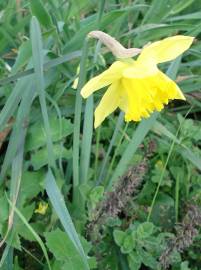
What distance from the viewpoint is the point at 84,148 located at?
130 cm

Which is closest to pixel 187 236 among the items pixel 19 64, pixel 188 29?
pixel 19 64

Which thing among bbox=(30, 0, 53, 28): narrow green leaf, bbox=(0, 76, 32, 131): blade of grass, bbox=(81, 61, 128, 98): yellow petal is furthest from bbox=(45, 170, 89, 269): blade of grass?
bbox=(30, 0, 53, 28): narrow green leaf

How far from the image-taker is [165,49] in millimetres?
1013

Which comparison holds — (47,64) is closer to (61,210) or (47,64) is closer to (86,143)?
(86,143)

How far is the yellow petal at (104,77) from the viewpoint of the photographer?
97cm

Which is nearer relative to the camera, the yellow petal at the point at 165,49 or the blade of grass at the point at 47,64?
the yellow petal at the point at 165,49

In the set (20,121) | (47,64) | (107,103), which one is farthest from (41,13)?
(107,103)

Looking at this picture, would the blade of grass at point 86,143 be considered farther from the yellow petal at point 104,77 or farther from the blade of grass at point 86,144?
the yellow petal at point 104,77

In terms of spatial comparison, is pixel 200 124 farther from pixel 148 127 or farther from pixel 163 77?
pixel 163 77

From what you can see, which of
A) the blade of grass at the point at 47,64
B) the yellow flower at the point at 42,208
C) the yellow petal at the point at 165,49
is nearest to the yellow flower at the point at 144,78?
the yellow petal at the point at 165,49

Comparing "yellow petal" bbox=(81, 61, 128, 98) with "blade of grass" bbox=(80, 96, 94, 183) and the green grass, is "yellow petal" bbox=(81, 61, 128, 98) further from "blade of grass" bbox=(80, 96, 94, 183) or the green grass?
"blade of grass" bbox=(80, 96, 94, 183)

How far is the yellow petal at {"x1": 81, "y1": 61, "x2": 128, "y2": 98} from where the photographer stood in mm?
974

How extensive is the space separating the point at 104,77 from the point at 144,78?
7 centimetres

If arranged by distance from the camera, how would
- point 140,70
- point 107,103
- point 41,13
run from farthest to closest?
point 41,13 < point 107,103 < point 140,70
